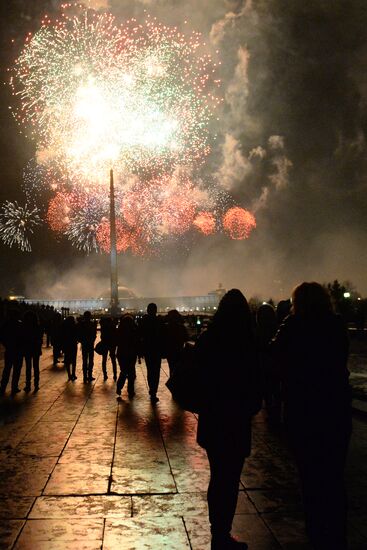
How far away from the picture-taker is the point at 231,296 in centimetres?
423

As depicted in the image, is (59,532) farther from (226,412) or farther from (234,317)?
(234,317)

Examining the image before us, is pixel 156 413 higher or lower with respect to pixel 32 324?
lower

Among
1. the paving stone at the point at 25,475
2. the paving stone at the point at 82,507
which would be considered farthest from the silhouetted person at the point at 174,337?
the paving stone at the point at 82,507

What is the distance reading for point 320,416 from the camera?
12.6 ft

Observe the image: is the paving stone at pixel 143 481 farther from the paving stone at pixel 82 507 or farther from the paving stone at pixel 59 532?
the paving stone at pixel 59 532

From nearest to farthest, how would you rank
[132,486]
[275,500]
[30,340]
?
[275,500]
[132,486]
[30,340]

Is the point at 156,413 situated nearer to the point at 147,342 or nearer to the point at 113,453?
Result: the point at 147,342

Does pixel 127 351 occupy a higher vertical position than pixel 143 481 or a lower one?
higher

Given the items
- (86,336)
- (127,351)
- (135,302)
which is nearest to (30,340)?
(86,336)

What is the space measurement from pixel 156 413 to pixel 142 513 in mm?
5247

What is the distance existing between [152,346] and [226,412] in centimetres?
803

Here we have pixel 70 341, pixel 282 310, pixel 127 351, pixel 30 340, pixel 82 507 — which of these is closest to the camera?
pixel 82 507

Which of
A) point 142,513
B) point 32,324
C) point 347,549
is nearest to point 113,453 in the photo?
point 142,513

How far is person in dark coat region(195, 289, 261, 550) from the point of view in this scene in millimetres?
3971
